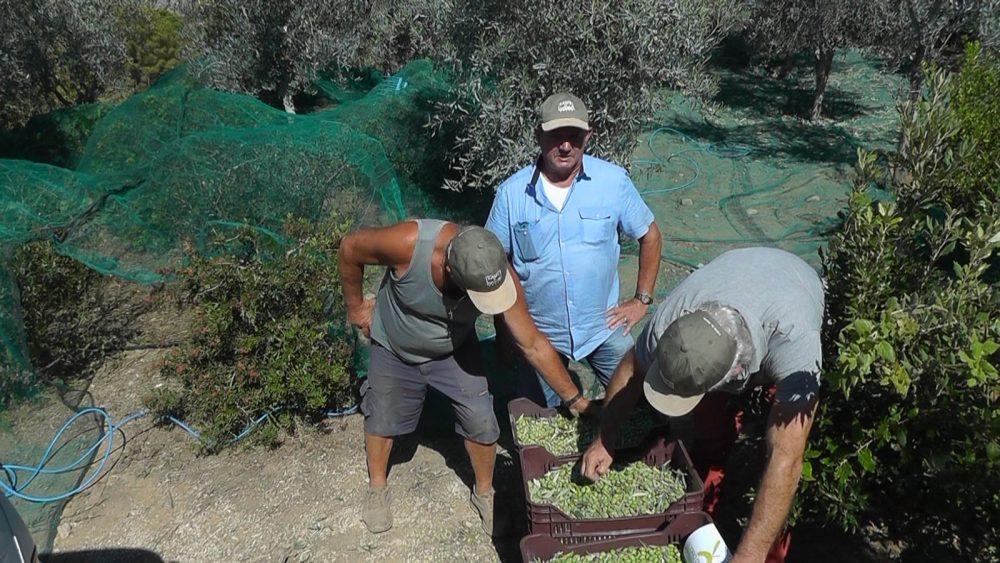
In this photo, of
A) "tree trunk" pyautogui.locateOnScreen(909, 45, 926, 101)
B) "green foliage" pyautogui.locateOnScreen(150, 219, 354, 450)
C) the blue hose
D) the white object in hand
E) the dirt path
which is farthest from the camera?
"tree trunk" pyautogui.locateOnScreen(909, 45, 926, 101)

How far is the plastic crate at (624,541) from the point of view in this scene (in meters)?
2.79

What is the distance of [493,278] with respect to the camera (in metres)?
2.82

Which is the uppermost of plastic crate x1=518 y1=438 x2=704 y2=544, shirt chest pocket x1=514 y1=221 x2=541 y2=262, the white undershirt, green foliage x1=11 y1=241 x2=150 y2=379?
the white undershirt

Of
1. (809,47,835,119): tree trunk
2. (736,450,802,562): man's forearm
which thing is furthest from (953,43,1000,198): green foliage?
(809,47,835,119): tree trunk

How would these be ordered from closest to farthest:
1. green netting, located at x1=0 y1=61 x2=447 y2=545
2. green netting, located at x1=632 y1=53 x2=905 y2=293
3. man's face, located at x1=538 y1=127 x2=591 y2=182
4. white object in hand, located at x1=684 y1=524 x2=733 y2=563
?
white object in hand, located at x1=684 y1=524 x2=733 y2=563 < man's face, located at x1=538 y1=127 x2=591 y2=182 < green netting, located at x1=0 y1=61 x2=447 y2=545 < green netting, located at x1=632 y1=53 x2=905 y2=293

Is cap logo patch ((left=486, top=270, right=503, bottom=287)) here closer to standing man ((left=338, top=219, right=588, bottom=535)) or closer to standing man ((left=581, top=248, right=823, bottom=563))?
standing man ((left=338, top=219, right=588, bottom=535))

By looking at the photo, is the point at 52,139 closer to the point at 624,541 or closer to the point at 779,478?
the point at 624,541

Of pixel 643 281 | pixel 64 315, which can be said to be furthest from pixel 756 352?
pixel 64 315

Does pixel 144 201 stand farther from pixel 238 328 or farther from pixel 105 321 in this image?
pixel 238 328

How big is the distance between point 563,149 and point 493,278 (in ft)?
3.12

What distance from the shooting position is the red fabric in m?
3.36

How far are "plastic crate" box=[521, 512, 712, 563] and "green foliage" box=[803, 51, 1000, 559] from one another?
18.3 inches

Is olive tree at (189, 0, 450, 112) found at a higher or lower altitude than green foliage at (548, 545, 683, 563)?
higher

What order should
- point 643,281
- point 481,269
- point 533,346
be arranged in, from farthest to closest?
point 643,281, point 533,346, point 481,269
